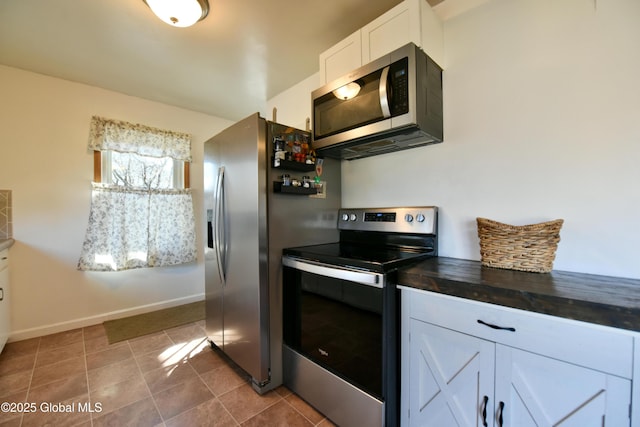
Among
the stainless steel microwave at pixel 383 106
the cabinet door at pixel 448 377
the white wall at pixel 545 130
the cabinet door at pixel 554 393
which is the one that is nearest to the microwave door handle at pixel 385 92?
the stainless steel microwave at pixel 383 106

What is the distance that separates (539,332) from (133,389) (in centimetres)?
232

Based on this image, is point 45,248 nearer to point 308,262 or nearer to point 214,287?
point 214,287

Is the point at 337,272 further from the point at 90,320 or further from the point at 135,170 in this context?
the point at 90,320

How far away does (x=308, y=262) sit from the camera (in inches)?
61.6

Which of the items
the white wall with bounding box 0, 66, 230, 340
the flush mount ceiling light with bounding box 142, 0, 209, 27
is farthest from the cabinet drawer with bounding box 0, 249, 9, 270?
the flush mount ceiling light with bounding box 142, 0, 209, 27

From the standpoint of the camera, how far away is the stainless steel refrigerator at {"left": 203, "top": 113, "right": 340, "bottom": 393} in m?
1.68

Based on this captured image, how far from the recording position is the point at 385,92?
1417mm

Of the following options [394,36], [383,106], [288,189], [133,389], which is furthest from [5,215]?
[394,36]

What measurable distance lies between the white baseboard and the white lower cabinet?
3.05 metres

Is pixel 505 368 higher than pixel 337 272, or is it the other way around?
pixel 337 272

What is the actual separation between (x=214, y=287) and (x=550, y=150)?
94.2 inches

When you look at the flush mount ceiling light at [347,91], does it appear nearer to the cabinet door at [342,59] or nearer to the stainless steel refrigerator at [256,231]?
the cabinet door at [342,59]

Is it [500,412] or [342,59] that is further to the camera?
[342,59]

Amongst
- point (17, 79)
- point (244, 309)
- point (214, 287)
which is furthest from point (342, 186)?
point (17, 79)
